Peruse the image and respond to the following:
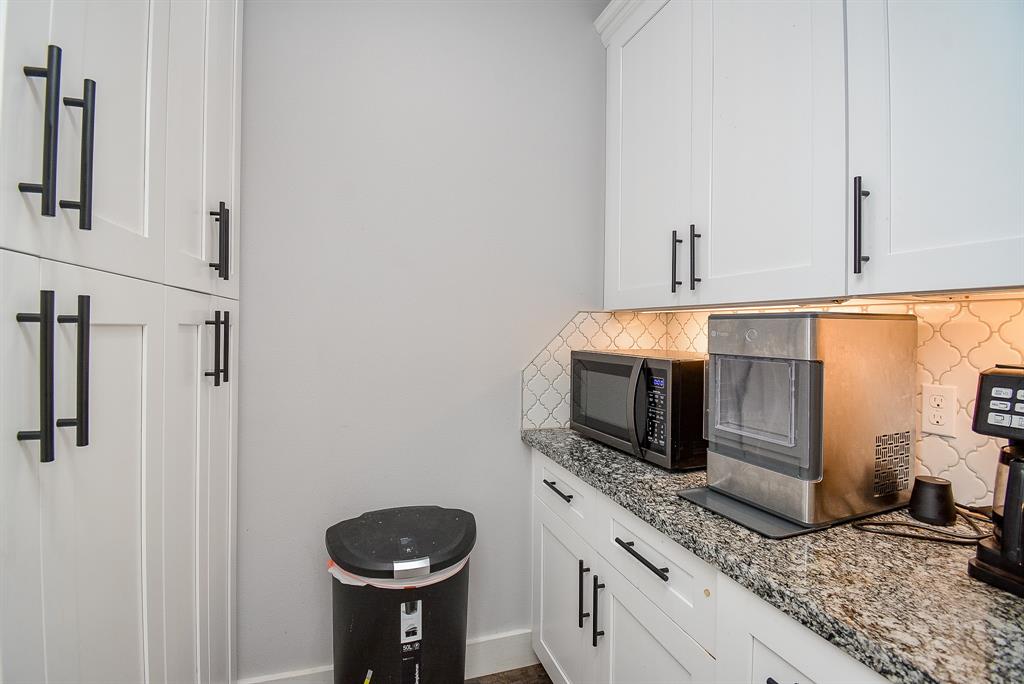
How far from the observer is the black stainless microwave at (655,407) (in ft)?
4.52

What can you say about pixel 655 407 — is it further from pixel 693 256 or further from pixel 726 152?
pixel 726 152

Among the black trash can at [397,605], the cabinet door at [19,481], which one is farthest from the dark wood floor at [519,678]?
the cabinet door at [19,481]

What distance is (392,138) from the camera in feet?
5.86

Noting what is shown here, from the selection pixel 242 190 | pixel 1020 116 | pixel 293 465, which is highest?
pixel 242 190

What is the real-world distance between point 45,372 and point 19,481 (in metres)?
0.12

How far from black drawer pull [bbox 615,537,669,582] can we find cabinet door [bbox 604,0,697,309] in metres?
0.72

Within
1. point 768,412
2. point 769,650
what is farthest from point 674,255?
point 769,650

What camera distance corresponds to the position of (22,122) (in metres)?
0.55

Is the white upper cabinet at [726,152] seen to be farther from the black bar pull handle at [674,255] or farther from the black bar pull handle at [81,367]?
the black bar pull handle at [81,367]

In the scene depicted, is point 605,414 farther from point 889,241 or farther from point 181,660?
point 181,660

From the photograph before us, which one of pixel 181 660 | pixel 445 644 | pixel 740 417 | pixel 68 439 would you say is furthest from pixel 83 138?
pixel 445 644

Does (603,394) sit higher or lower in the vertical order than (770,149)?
lower

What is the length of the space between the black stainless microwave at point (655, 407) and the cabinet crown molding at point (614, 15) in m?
1.17

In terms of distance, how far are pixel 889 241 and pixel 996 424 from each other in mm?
362
